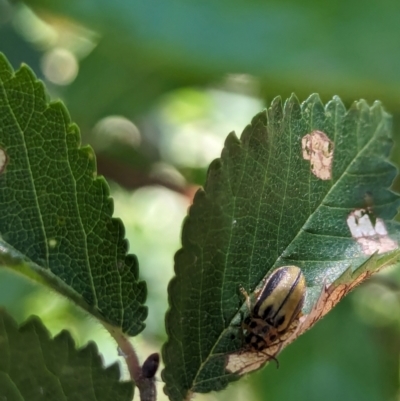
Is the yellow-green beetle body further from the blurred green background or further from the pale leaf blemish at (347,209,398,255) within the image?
the blurred green background

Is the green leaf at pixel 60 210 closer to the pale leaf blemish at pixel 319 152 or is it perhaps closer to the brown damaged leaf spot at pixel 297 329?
the brown damaged leaf spot at pixel 297 329

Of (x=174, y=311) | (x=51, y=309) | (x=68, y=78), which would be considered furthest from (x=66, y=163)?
(x=68, y=78)

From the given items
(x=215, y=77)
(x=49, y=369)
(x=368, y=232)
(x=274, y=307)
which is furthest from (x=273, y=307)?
(x=215, y=77)

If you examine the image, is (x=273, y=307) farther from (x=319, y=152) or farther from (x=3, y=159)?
(x=3, y=159)

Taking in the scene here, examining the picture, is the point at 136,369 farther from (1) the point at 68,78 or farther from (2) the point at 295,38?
(1) the point at 68,78

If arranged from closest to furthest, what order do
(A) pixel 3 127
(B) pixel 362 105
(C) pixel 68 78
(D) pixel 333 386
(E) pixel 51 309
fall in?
(A) pixel 3 127 < (B) pixel 362 105 < (D) pixel 333 386 < (E) pixel 51 309 < (C) pixel 68 78

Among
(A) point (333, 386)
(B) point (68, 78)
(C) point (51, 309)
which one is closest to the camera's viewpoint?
(A) point (333, 386)

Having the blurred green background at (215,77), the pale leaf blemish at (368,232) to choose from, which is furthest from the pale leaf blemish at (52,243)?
the blurred green background at (215,77)
